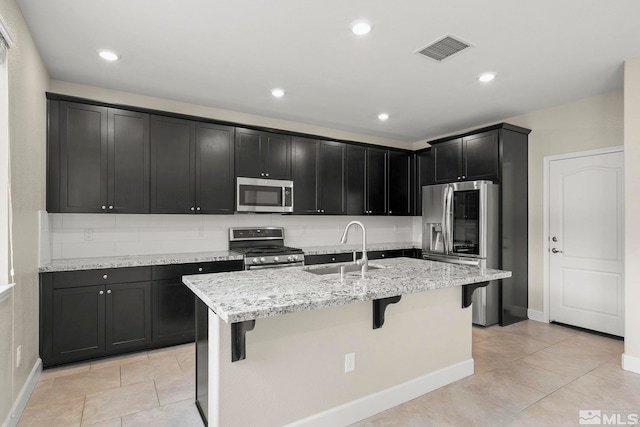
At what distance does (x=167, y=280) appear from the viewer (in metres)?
3.49

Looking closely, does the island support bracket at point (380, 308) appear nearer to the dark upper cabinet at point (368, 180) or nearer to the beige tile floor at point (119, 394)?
the beige tile floor at point (119, 394)

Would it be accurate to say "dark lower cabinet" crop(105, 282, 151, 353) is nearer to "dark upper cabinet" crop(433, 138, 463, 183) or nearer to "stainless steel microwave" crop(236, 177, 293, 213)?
"stainless steel microwave" crop(236, 177, 293, 213)

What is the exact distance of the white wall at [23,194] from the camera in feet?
6.96

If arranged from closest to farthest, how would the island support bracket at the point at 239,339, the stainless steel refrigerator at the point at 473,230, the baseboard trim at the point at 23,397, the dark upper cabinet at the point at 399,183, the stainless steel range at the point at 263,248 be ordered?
the island support bracket at the point at 239,339 → the baseboard trim at the point at 23,397 → the stainless steel range at the point at 263,248 → the stainless steel refrigerator at the point at 473,230 → the dark upper cabinet at the point at 399,183

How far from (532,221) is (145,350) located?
4.68 meters

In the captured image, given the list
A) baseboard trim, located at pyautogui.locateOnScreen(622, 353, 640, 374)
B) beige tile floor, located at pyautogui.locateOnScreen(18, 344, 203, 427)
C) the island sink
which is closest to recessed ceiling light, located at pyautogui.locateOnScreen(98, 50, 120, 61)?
the island sink

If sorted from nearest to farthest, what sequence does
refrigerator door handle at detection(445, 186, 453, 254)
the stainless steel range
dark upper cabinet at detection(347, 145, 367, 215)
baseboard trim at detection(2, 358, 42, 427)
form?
baseboard trim at detection(2, 358, 42, 427), the stainless steel range, refrigerator door handle at detection(445, 186, 453, 254), dark upper cabinet at detection(347, 145, 367, 215)

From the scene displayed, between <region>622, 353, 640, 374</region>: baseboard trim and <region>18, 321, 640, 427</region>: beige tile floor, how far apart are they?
0.05 m

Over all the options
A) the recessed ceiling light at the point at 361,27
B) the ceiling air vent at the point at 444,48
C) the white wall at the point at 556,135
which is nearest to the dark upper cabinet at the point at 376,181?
the white wall at the point at 556,135

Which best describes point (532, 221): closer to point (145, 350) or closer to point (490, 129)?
point (490, 129)

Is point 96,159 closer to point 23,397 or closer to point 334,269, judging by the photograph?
point 23,397

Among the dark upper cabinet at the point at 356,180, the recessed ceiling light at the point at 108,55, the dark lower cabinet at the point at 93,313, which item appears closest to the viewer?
the recessed ceiling light at the point at 108,55

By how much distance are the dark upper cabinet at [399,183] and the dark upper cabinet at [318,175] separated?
886 mm

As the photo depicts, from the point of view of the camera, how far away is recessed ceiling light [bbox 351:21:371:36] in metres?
2.43
